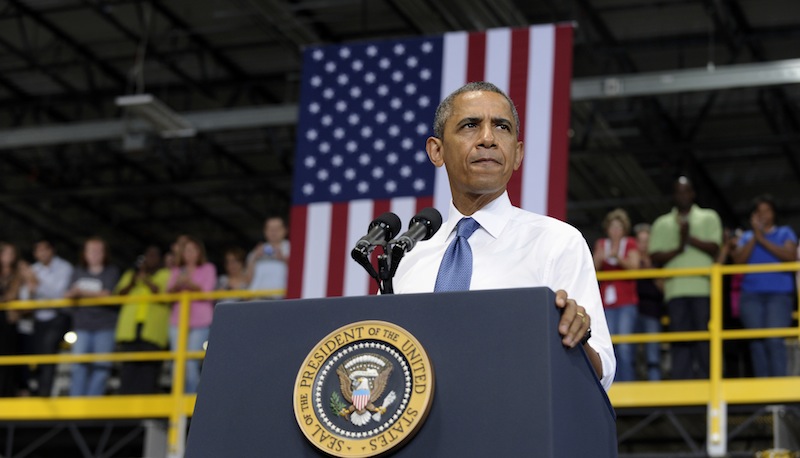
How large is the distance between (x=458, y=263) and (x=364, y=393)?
544 millimetres

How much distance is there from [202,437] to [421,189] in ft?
24.1

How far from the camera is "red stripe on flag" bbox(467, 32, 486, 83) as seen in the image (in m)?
9.95

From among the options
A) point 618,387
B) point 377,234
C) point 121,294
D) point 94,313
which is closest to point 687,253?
point 618,387

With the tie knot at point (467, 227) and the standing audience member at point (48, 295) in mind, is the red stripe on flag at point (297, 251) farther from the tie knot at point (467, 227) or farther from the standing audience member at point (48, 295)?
the tie knot at point (467, 227)

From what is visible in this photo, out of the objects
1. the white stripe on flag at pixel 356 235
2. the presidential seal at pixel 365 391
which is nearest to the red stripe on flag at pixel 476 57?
the white stripe on flag at pixel 356 235

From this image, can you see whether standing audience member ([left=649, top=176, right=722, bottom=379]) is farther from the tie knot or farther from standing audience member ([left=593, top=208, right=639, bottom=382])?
the tie knot

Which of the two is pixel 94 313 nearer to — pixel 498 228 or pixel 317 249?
pixel 317 249

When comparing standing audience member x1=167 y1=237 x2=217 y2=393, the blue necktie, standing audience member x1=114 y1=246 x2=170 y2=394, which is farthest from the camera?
standing audience member x1=114 y1=246 x2=170 y2=394

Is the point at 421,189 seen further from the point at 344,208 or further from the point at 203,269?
the point at 203,269

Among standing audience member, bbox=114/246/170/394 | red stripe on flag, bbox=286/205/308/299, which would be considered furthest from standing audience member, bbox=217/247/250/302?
red stripe on flag, bbox=286/205/308/299

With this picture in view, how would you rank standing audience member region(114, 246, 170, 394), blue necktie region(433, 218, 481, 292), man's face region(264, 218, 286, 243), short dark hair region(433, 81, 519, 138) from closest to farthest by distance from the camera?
blue necktie region(433, 218, 481, 292), short dark hair region(433, 81, 519, 138), man's face region(264, 218, 286, 243), standing audience member region(114, 246, 170, 394)

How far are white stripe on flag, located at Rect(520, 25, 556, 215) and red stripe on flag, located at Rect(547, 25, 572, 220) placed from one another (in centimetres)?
3

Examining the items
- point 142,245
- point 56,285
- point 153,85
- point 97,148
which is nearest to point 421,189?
point 56,285

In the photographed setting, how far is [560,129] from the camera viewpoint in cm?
938
